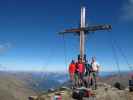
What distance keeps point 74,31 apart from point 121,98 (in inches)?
463

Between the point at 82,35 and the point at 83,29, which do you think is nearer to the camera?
the point at 82,35

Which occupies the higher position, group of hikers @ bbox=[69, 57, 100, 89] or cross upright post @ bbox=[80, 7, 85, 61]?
cross upright post @ bbox=[80, 7, 85, 61]

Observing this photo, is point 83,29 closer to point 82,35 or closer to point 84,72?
point 82,35

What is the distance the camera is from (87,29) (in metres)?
35.0

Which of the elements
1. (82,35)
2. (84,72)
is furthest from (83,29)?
(84,72)

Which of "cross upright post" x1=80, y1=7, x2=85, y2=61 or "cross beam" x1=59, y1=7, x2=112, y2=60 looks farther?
"cross upright post" x1=80, y1=7, x2=85, y2=61

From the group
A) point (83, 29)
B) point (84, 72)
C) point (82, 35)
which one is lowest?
point (84, 72)

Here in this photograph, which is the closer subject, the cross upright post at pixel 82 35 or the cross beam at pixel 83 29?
the cross beam at pixel 83 29

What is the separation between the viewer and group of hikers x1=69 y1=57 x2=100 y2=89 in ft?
108

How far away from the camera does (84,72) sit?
3356cm

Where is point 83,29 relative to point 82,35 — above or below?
above

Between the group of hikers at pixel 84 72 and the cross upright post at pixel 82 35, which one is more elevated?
the cross upright post at pixel 82 35

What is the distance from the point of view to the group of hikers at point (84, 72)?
32812 millimetres

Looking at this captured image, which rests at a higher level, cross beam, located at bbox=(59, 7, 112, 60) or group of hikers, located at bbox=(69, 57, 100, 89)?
cross beam, located at bbox=(59, 7, 112, 60)
